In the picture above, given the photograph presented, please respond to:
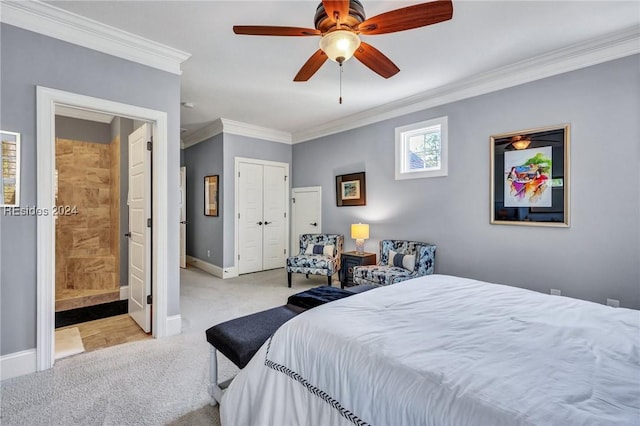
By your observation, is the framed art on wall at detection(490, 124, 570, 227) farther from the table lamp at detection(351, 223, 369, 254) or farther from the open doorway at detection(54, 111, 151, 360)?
the open doorway at detection(54, 111, 151, 360)

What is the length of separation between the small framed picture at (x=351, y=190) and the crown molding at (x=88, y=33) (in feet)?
9.71

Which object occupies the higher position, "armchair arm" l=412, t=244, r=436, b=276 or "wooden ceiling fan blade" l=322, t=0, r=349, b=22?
"wooden ceiling fan blade" l=322, t=0, r=349, b=22

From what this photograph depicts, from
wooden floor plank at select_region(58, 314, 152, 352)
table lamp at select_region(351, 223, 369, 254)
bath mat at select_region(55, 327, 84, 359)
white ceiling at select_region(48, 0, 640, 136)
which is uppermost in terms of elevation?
white ceiling at select_region(48, 0, 640, 136)

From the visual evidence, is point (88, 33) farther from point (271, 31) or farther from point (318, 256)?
point (318, 256)

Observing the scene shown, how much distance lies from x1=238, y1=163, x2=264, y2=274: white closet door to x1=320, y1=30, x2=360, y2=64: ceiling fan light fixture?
13.1 ft

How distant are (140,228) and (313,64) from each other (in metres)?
2.41

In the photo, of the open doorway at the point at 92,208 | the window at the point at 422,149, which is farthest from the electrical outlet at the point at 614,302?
the open doorway at the point at 92,208

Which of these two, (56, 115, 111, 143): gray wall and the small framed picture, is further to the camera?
the small framed picture

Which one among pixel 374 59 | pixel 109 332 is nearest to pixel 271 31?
pixel 374 59

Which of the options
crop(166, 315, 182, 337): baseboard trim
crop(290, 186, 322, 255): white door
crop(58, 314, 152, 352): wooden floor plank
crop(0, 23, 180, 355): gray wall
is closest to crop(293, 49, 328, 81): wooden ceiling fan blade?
crop(0, 23, 180, 355): gray wall

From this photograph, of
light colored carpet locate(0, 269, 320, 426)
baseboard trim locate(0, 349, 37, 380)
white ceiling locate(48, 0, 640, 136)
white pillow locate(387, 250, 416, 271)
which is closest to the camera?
light colored carpet locate(0, 269, 320, 426)

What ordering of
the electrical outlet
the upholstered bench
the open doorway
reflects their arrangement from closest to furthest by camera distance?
the upholstered bench → the electrical outlet → the open doorway

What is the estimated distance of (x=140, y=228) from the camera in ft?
10.2

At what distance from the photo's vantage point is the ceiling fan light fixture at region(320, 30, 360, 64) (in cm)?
169
